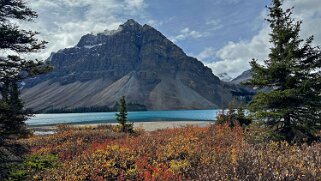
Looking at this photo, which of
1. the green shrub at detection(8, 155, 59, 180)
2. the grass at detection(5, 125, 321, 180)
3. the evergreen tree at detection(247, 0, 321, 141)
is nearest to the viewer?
the grass at detection(5, 125, 321, 180)

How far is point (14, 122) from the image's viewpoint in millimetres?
10453

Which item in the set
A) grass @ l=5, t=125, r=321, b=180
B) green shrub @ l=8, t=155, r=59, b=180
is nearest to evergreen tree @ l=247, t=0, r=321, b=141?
grass @ l=5, t=125, r=321, b=180

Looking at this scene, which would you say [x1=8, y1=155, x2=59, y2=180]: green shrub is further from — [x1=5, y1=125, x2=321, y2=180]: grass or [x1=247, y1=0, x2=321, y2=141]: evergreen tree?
[x1=247, y1=0, x2=321, y2=141]: evergreen tree

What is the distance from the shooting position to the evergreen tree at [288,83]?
14.2m

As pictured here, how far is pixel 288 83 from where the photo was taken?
14789 millimetres

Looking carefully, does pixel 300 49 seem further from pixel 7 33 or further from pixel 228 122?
pixel 7 33

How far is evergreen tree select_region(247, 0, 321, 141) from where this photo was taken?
46.5ft

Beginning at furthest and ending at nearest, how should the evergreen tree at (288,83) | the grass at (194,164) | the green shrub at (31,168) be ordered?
the evergreen tree at (288,83), the green shrub at (31,168), the grass at (194,164)

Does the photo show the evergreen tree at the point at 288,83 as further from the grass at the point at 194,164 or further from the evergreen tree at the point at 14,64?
the evergreen tree at the point at 14,64

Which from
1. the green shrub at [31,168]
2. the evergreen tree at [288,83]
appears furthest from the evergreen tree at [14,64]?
the evergreen tree at [288,83]


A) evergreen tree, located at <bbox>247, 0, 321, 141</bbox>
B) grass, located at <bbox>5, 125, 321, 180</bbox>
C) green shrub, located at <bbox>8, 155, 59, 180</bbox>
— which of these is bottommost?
green shrub, located at <bbox>8, 155, 59, 180</bbox>

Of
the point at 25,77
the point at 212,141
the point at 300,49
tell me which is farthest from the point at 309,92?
the point at 25,77

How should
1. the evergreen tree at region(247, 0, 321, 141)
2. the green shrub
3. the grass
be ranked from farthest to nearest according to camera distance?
the evergreen tree at region(247, 0, 321, 141) → the green shrub → the grass

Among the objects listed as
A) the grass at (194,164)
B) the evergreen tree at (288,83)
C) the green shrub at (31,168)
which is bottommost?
the green shrub at (31,168)
